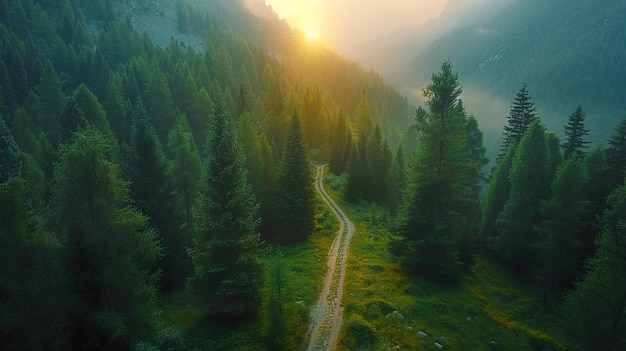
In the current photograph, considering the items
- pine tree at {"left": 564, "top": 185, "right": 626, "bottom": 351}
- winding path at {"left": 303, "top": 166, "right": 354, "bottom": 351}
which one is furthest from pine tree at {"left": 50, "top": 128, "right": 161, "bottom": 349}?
pine tree at {"left": 564, "top": 185, "right": 626, "bottom": 351}

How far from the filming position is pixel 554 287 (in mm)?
31656

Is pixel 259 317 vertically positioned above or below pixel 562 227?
below

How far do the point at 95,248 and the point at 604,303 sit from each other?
28.8 m

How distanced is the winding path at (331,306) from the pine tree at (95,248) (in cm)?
944

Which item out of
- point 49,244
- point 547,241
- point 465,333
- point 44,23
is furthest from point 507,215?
point 44,23

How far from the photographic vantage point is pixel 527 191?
3519cm

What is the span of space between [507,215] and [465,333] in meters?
18.9

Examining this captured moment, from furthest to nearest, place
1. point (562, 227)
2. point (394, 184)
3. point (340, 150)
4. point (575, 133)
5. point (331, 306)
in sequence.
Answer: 1. point (340, 150)
2. point (394, 184)
3. point (575, 133)
4. point (562, 227)
5. point (331, 306)

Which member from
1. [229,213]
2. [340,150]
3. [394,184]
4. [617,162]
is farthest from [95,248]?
[340,150]

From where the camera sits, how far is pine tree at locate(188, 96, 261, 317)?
20656 millimetres

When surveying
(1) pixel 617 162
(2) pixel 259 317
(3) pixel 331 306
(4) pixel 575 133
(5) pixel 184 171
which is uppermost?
(4) pixel 575 133

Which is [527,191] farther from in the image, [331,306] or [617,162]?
[331,306]

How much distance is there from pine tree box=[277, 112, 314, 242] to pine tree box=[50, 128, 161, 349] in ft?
65.3

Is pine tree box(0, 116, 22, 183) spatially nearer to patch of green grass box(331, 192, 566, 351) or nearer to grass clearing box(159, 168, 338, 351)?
grass clearing box(159, 168, 338, 351)
